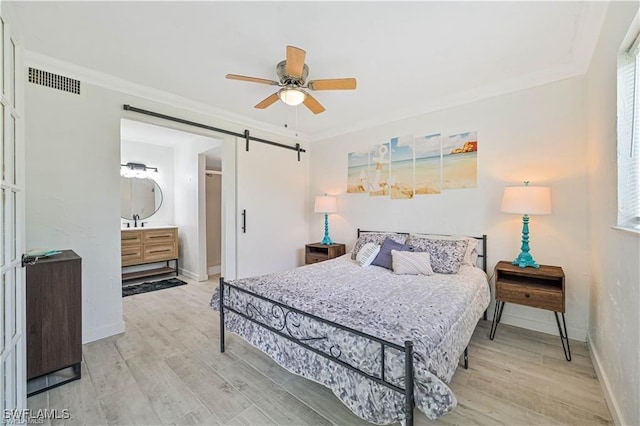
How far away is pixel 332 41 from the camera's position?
2180mm

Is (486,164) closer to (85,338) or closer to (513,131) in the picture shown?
(513,131)

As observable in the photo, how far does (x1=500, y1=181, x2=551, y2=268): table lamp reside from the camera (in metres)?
2.49

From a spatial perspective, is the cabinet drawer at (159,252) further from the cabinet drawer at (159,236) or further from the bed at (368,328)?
the bed at (368,328)

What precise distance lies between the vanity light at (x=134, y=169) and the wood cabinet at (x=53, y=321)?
11.2 feet

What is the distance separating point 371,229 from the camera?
410cm

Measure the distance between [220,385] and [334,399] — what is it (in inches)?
33.3

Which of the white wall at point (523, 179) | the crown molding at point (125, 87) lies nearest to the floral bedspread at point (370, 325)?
the white wall at point (523, 179)

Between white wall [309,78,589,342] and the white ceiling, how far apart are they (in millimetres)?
227

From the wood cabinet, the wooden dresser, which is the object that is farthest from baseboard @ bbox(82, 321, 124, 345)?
the wooden dresser

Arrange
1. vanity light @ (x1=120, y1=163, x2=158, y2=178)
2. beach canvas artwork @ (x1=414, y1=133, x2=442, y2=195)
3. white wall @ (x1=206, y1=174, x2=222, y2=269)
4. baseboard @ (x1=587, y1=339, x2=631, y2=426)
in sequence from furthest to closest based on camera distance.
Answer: white wall @ (x1=206, y1=174, x2=222, y2=269) < vanity light @ (x1=120, y1=163, x2=158, y2=178) < beach canvas artwork @ (x1=414, y1=133, x2=442, y2=195) < baseboard @ (x1=587, y1=339, x2=631, y2=426)

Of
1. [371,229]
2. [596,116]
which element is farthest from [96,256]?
[596,116]

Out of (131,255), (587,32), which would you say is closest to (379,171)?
(587,32)

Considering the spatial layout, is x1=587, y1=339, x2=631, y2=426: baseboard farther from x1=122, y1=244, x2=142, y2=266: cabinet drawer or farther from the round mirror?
the round mirror

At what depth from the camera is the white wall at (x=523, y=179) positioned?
2615 millimetres
